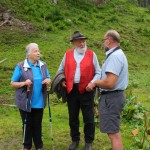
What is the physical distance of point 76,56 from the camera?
6445mm

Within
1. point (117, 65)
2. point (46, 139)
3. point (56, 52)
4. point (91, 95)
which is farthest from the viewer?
point (56, 52)

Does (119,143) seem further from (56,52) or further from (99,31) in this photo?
(99,31)

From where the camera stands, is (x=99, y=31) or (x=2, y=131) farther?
(x=99, y=31)

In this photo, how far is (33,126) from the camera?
21.1 ft

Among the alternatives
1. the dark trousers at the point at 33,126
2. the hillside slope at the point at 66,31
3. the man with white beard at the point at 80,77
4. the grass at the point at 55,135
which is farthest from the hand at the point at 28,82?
the hillside slope at the point at 66,31

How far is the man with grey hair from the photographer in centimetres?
554

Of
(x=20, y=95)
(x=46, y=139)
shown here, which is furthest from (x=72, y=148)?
(x=20, y=95)

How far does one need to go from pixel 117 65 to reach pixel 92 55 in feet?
3.14

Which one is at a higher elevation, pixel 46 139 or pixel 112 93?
pixel 112 93

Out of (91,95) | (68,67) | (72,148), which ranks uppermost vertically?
(68,67)

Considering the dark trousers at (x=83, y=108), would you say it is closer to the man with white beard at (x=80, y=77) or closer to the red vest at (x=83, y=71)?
the man with white beard at (x=80, y=77)

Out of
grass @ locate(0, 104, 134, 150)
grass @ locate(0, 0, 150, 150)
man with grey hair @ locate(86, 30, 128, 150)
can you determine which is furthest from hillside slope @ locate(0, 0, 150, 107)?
man with grey hair @ locate(86, 30, 128, 150)

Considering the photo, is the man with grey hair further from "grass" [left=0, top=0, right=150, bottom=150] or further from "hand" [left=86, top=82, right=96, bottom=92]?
"grass" [left=0, top=0, right=150, bottom=150]

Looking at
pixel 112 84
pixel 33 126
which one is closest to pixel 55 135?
pixel 33 126
